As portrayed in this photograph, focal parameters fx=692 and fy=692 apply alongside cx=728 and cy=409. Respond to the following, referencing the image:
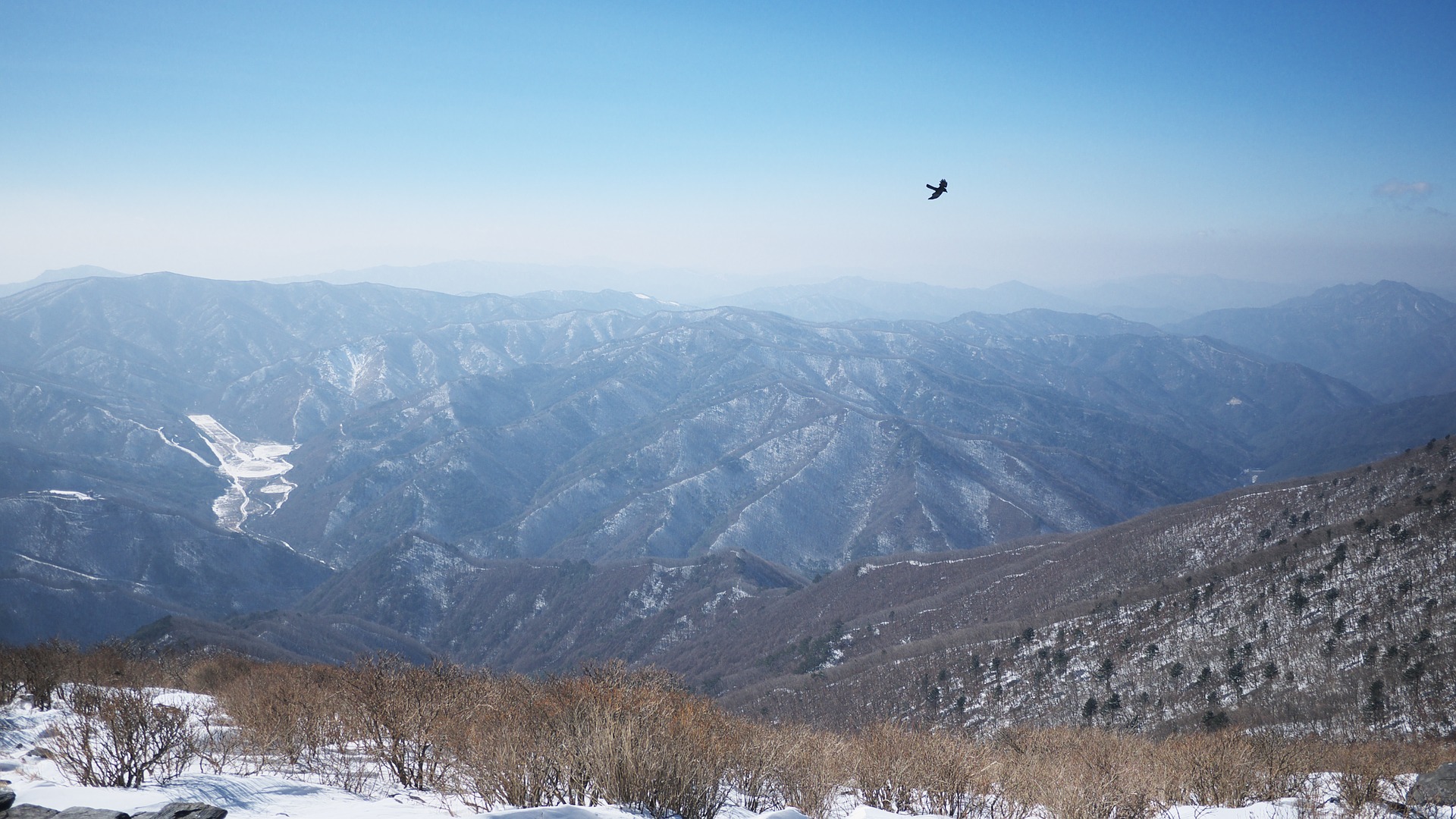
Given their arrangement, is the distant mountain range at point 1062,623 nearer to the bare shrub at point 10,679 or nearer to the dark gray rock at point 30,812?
the bare shrub at point 10,679

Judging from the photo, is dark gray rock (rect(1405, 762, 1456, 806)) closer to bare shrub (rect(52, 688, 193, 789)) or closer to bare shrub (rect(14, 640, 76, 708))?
bare shrub (rect(52, 688, 193, 789))

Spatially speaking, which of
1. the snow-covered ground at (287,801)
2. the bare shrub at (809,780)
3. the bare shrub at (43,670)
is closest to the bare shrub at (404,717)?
the snow-covered ground at (287,801)

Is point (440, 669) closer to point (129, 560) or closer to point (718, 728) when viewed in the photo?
point (718, 728)

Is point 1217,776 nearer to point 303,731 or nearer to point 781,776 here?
point 781,776

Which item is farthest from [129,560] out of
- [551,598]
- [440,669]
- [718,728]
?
[718,728]

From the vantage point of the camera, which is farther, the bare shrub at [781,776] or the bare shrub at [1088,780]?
the bare shrub at [781,776]

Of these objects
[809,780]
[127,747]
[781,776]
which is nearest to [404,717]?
[127,747]
